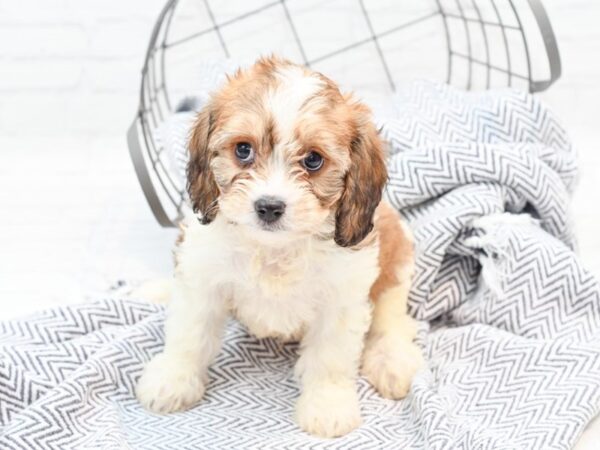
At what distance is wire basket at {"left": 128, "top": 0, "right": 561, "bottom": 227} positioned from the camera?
5332 millimetres

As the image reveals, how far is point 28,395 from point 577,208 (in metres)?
3.29

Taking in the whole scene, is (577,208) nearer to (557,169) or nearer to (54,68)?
(557,169)

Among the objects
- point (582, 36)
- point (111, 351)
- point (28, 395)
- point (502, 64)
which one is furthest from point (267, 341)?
point (582, 36)

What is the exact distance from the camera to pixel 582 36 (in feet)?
18.3

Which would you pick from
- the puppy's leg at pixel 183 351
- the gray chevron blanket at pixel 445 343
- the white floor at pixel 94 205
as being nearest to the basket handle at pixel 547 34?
the gray chevron blanket at pixel 445 343

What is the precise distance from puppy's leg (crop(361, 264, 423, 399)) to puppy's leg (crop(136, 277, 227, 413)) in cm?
67

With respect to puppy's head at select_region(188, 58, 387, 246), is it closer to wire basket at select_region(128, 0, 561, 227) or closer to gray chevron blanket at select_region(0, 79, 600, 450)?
gray chevron blanket at select_region(0, 79, 600, 450)

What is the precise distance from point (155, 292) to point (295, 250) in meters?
1.11

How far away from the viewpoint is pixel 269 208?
2773 millimetres

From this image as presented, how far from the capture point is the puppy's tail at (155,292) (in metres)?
4.03

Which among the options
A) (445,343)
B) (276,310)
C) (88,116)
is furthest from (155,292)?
(88,116)

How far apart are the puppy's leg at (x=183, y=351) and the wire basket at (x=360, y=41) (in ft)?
6.66

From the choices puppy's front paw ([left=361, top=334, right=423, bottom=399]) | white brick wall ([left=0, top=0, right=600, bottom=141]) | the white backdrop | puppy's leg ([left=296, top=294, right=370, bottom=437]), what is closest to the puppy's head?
puppy's leg ([left=296, top=294, right=370, bottom=437])

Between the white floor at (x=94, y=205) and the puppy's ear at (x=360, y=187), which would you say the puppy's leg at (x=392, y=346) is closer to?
the puppy's ear at (x=360, y=187)
